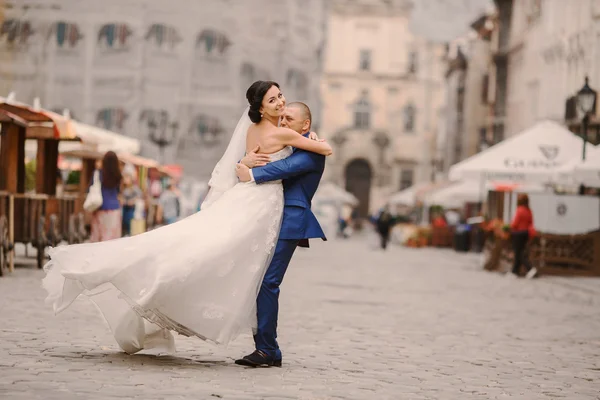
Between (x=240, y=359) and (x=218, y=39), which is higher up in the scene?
(x=218, y=39)

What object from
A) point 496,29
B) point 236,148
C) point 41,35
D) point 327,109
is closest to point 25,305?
point 236,148

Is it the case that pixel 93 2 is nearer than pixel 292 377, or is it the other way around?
pixel 292 377

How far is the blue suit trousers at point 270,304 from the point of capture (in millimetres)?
8906

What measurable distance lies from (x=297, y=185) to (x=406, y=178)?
92229 millimetres

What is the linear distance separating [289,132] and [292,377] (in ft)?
5.57

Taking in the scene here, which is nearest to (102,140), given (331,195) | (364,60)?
(331,195)

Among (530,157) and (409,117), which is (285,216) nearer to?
(530,157)

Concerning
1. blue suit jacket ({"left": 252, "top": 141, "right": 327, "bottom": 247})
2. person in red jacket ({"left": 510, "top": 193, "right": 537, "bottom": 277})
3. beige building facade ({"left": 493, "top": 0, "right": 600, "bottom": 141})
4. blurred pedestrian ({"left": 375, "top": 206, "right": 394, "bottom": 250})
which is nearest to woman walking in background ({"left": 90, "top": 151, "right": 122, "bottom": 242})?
person in red jacket ({"left": 510, "top": 193, "right": 537, "bottom": 277})

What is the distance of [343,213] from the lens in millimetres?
84188

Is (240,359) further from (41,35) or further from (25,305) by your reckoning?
(41,35)

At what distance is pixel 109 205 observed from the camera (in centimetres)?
2014

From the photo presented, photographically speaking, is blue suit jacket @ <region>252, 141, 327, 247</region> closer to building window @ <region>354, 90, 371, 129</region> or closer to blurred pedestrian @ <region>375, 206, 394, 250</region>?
blurred pedestrian @ <region>375, 206, 394, 250</region>

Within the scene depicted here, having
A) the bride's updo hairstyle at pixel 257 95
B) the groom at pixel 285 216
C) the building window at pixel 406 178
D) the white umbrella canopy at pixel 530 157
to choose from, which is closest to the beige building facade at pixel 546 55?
the white umbrella canopy at pixel 530 157

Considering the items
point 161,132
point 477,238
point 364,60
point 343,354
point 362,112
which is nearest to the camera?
point 343,354
